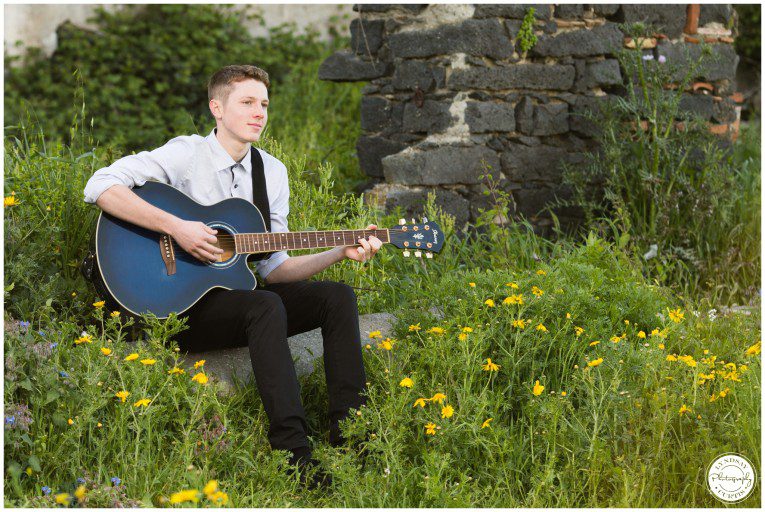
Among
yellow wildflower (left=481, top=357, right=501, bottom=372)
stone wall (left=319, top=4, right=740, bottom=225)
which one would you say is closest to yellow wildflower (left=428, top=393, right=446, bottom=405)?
yellow wildflower (left=481, top=357, right=501, bottom=372)

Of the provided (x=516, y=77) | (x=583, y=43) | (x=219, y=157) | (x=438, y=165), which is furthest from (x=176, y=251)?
(x=583, y=43)

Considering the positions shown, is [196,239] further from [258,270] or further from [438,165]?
[438,165]

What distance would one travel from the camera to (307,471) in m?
2.90

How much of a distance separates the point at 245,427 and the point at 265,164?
1048mm

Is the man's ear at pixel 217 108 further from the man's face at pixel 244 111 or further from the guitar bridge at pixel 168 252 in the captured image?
the guitar bridge at pixel 168 252

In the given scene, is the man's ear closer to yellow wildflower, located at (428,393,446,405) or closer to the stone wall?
yellow wildflower, located at (428,393,446,405)

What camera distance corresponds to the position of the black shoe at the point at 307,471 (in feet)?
9.50

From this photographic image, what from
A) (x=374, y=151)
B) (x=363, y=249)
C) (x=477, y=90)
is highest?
(x=477, y=90)

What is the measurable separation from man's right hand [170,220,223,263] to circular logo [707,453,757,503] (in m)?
1.82

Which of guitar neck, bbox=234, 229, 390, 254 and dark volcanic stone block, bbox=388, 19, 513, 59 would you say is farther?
dark volcanic stone block, bbox=388, 19, 513, 59

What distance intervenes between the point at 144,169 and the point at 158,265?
0.37 meters

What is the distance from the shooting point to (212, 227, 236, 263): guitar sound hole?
3283 millimetres

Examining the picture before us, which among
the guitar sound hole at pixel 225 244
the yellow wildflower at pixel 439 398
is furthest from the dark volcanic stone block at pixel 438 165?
the yellow wildflower at pixel 439 398

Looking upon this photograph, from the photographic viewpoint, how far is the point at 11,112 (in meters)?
8.20
